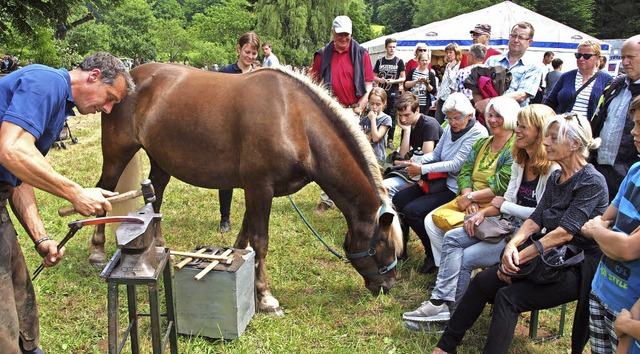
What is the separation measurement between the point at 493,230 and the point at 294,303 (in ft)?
5.59

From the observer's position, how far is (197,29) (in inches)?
1859

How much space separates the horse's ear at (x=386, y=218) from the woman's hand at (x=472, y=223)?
549 millimetres

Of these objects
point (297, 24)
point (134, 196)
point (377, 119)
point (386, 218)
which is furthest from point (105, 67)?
point (297, 24)

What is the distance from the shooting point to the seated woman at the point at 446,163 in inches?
165

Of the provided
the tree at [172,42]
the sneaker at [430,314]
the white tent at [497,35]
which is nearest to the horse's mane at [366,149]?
the sneaker at [430,314]

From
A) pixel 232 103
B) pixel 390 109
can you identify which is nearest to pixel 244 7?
pixel 390 109

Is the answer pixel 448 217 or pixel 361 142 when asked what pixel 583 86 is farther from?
pixel 361 142

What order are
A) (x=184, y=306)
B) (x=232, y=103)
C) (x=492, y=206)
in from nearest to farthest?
(x=184, y=306), (x=492, y=206), (x=232, y=103)

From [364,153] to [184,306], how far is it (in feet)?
5.69

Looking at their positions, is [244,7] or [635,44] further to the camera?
[244,7]

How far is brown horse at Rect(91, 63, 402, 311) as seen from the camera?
3629mm

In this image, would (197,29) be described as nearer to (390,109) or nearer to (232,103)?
(390,109)

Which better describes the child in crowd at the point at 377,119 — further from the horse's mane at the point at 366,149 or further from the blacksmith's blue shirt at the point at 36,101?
the blacksmith's blue shirt at the point at 36,101

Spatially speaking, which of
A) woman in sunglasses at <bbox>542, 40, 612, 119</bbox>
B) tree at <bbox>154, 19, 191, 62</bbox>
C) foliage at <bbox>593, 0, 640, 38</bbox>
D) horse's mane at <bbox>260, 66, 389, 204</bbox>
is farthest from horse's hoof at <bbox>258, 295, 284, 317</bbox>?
tree at <bbox>154, 19, 191, 62</bbox>
